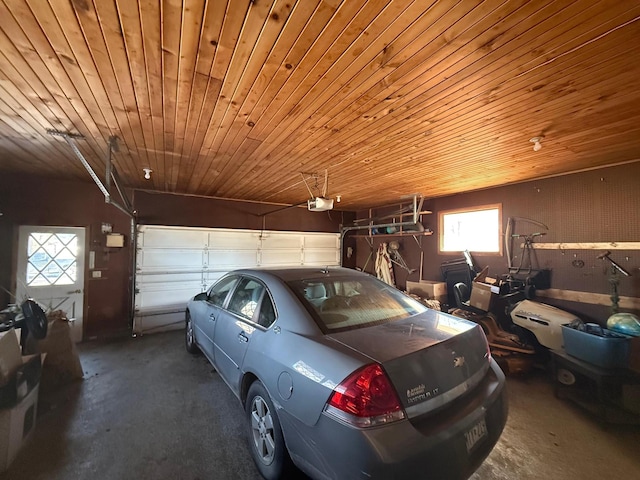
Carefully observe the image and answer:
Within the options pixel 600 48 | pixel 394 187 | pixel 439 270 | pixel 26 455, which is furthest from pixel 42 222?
pixel 439 270

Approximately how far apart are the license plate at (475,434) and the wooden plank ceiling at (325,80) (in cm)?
206

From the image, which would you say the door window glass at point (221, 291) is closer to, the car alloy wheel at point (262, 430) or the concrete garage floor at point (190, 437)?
the concrete garage floor at point (190, 437)

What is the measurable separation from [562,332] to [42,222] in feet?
24.8

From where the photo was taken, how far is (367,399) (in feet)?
4.06

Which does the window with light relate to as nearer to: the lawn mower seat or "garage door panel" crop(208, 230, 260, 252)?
the lawn mower seat

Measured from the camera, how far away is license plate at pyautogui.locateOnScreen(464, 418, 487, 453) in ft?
4.46

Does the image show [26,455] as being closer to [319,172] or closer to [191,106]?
[191,106]

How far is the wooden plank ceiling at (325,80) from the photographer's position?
4.09 ft

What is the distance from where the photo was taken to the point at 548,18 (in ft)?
4.04

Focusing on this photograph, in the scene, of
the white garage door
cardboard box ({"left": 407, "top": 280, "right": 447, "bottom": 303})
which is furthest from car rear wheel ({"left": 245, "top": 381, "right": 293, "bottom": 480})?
the white garage door

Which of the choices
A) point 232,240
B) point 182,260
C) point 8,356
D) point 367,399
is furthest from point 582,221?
point 182,260

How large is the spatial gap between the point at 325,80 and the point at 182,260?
4.97 m

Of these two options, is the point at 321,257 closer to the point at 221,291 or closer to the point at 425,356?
the point at 221,291

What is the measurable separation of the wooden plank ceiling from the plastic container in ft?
6.35
